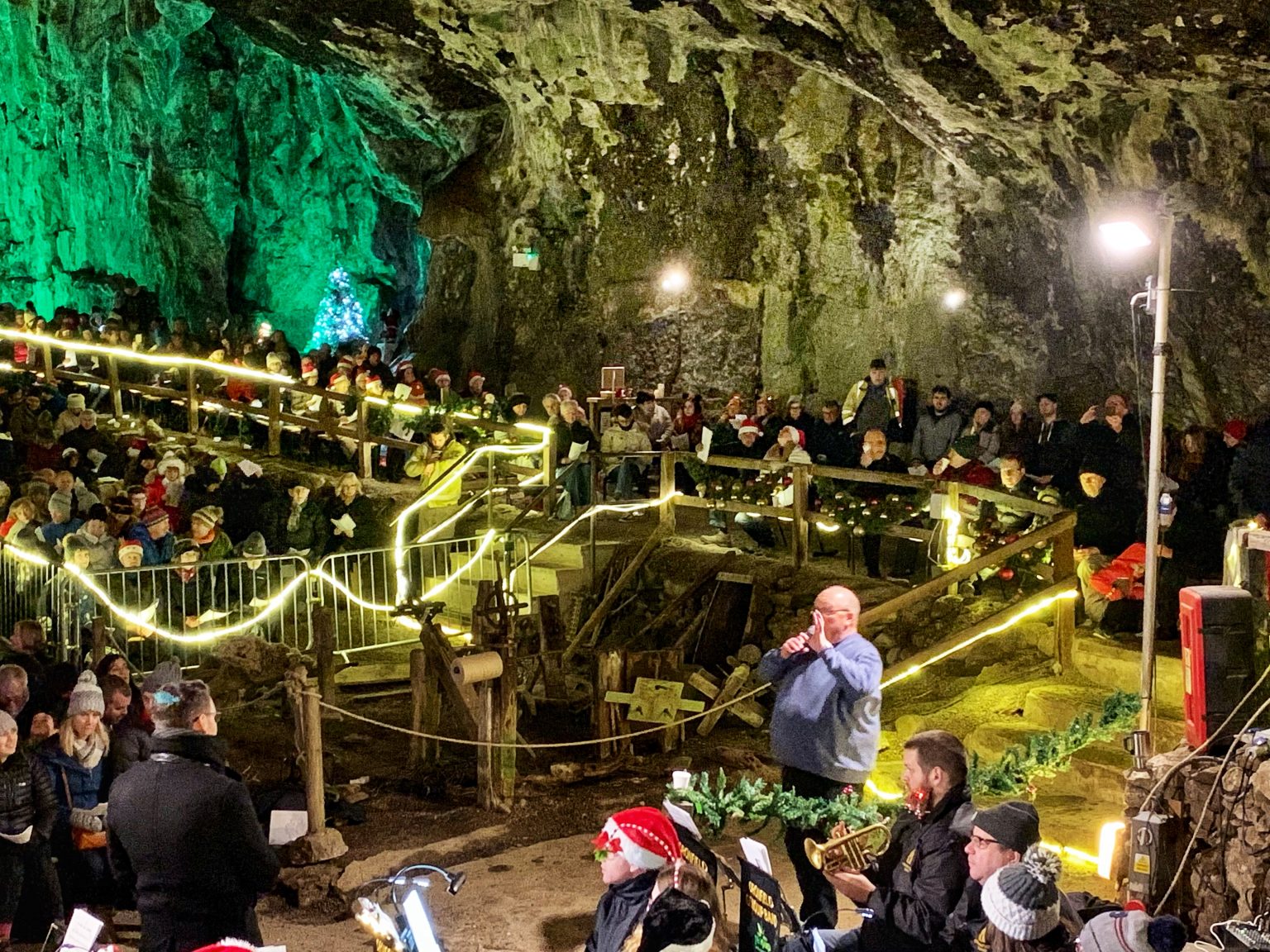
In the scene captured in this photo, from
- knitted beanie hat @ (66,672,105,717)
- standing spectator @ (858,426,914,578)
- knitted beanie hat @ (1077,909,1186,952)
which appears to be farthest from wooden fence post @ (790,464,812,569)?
knitted beanie hat @ (1077,909,1186,952)

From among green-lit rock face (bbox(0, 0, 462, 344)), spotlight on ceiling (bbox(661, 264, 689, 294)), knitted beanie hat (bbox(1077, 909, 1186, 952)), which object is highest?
green-lit rock face (bbox(0, 0, 462, 344))

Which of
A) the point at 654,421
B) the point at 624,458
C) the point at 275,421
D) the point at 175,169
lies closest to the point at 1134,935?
the point at 624,458

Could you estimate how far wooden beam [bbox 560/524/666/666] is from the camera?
1311 centimetres

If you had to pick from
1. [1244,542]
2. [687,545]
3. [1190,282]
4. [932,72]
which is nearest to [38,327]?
[687,545]

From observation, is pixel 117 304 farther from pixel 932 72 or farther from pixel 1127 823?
pixel 1127 823

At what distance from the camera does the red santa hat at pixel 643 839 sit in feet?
14.8

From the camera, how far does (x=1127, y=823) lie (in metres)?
6.17

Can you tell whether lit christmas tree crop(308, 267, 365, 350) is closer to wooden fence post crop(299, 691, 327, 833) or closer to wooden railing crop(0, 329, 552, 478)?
wooden railing crop(0, 329, 552, 478)

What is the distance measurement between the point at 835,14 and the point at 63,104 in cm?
1988

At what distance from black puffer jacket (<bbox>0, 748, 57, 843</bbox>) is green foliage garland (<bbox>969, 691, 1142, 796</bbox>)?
4223 millimetres

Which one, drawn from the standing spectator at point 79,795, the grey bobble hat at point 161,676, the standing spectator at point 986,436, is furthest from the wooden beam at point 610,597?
the grey bobble hat at point 161,676

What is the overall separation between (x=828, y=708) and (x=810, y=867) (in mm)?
681

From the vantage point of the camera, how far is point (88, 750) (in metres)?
7.34

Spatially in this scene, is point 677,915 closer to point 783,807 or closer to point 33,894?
point 783,807
